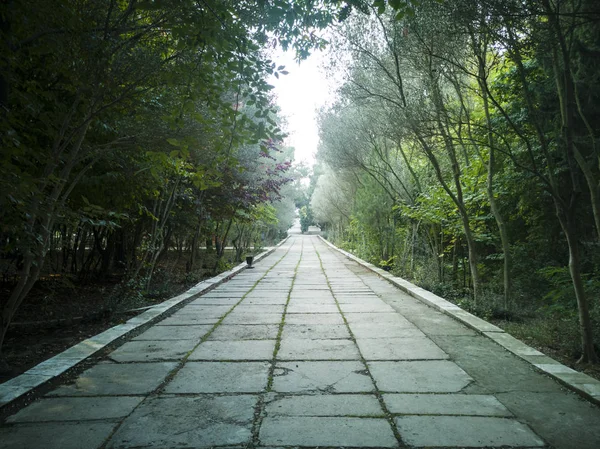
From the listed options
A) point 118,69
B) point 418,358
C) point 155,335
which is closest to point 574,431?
point 418,358

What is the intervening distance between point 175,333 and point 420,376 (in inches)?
105

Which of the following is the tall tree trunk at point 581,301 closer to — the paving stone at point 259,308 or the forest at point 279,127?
the forest at point 279,127

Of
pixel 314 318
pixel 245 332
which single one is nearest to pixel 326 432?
pixel 245 332

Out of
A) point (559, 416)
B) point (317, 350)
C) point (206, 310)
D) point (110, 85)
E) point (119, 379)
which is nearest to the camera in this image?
point (559, 416)

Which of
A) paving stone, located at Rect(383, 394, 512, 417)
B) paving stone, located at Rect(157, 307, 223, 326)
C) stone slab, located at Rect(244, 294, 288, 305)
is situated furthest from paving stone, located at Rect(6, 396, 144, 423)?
stone slab, located at Rect(244, 294, 288, 305)

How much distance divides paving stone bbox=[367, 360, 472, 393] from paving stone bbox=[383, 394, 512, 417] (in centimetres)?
10

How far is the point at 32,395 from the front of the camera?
105 inches

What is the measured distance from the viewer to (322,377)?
2994mm

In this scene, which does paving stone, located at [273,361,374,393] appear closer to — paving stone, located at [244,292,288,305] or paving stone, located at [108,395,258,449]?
paving stone, located at [108,395,258,449]

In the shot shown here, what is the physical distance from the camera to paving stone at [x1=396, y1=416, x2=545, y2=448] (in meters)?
2.05

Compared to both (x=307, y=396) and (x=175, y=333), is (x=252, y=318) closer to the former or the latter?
(x=175, y=333)

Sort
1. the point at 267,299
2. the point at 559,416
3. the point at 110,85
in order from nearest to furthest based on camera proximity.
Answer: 1. the point at 559,416
2. the point at 110,85
3. the point at 267,299

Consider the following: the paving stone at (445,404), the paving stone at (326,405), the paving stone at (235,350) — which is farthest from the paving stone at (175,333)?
the paving stone at (445,404)

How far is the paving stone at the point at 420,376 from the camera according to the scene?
2.79 meters
